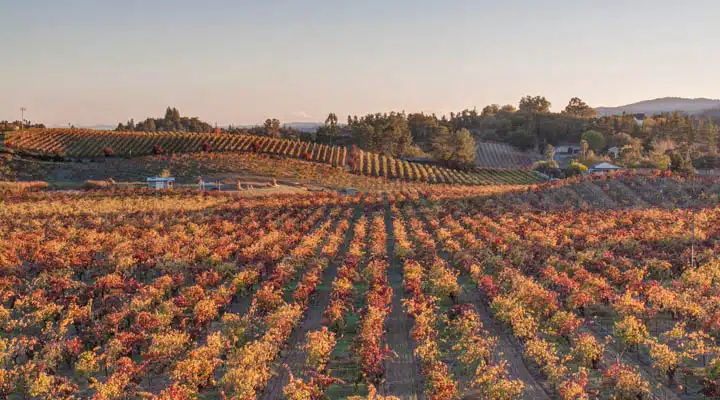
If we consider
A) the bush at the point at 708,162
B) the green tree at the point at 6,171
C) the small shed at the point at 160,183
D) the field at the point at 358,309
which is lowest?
the field at the point at 358,309

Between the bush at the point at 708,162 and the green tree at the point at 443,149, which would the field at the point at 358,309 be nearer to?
the bush at the point at 708,162

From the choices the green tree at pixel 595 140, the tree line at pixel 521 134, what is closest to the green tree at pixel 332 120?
the tree line at pixel 521 134

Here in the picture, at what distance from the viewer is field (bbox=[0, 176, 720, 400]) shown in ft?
42.7

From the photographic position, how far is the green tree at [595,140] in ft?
424

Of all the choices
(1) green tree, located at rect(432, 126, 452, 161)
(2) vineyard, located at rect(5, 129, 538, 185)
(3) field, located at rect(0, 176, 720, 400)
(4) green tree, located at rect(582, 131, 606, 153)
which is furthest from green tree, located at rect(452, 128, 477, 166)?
(3) field, located at rect(0, 176, 720, 400)

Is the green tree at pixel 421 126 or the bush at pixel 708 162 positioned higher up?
the green tree at pixel 421 126

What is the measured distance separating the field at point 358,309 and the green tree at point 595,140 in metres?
98.8

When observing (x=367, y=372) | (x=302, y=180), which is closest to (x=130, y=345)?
(x=367, y=372)

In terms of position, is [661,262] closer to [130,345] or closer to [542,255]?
[542,255]

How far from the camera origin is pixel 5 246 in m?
26.4

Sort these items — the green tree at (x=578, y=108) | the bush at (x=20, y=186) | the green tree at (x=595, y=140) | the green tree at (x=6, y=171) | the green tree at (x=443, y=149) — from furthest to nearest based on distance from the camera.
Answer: the green tree at (x=578, y=108), the green tree at (x=595, y=140), the green tree at (x=443, y=149), the green tree at (x=6, y=171), the bush at (x=20, y=186)

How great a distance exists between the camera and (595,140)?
130 m

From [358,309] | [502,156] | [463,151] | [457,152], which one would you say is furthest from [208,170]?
[502,156]

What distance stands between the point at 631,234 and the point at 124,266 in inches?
1023
